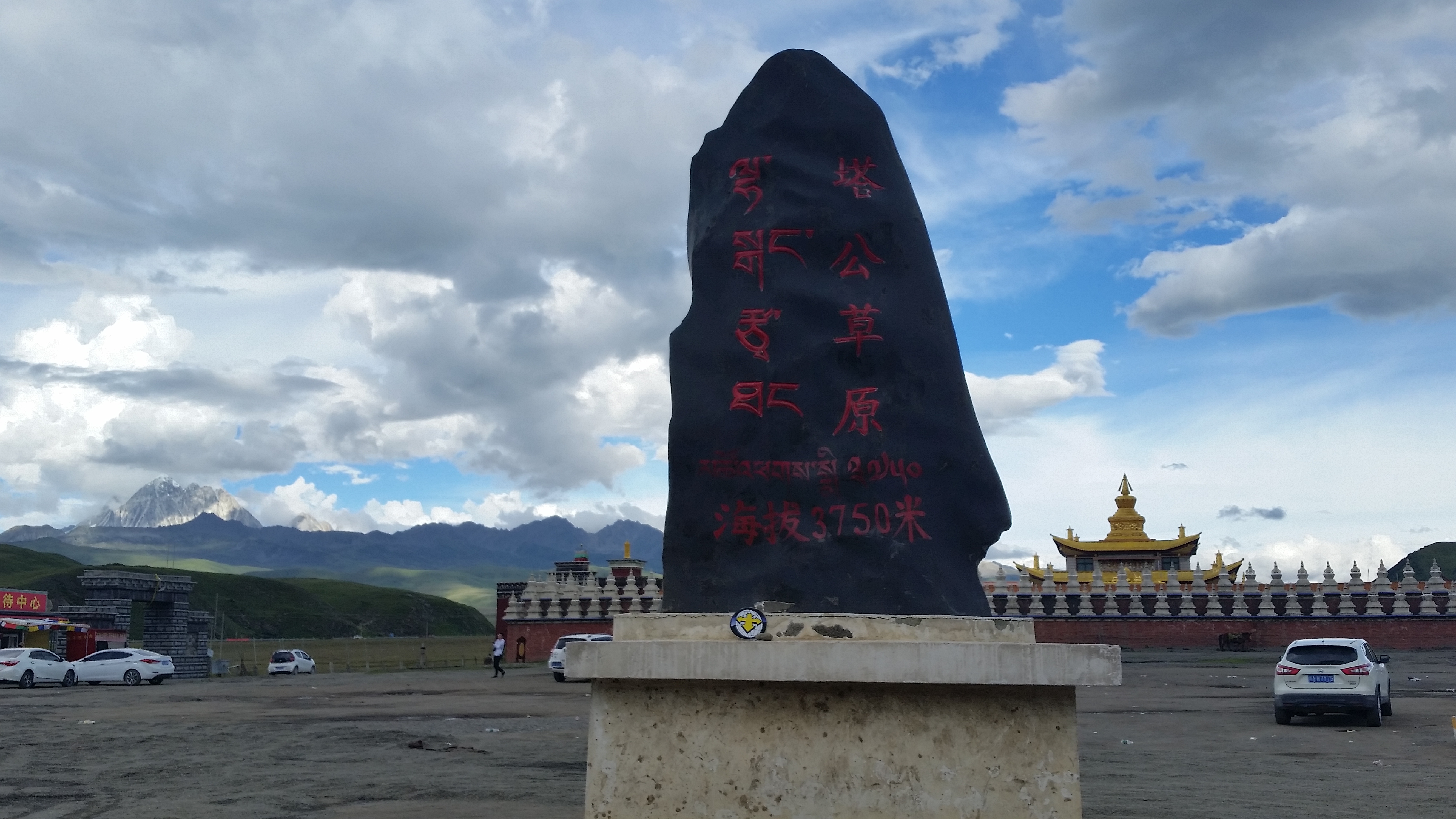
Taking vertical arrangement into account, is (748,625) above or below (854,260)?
below

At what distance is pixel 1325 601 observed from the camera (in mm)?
35438

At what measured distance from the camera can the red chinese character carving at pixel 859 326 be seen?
8.52 metres

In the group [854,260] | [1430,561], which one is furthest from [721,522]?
[1430,561]

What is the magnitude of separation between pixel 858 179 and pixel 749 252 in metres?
1.03

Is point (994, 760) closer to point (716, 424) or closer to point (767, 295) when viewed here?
point (716, 424)

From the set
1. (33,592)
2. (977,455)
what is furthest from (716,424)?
(33,592)

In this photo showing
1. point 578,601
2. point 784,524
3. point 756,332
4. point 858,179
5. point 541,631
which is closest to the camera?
point 784,524

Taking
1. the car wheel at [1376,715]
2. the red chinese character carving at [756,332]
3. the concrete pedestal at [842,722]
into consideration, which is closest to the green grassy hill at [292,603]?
the car wheel at [1376,715]

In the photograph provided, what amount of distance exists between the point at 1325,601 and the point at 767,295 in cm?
3263

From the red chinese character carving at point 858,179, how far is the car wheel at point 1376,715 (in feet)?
44.0

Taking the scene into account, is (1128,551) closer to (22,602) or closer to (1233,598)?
(1233,598)

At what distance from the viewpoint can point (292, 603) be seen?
5605 inches

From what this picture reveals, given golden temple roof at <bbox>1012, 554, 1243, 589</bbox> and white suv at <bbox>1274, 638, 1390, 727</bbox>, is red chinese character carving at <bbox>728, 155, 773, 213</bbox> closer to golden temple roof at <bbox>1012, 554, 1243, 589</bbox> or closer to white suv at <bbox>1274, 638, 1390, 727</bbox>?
white suv at <bbox>1274, 638, 1390, 727</bbox>

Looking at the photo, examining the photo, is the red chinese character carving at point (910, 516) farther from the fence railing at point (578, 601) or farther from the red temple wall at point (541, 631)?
the red temple wall at point (541, 631)
